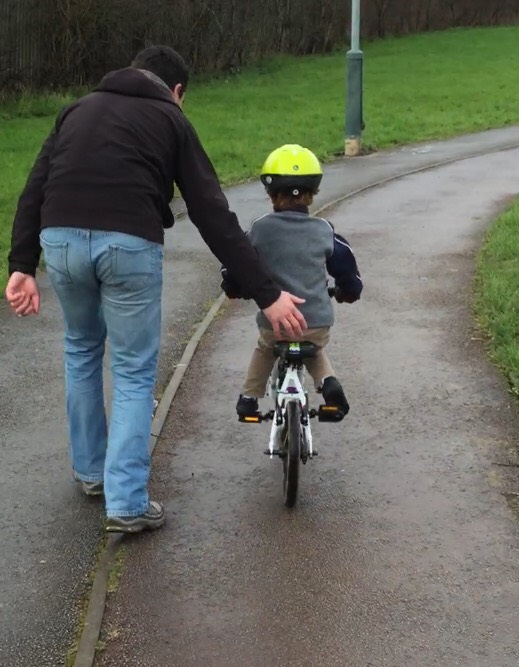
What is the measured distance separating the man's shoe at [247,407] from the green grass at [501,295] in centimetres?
202

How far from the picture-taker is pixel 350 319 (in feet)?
24.7

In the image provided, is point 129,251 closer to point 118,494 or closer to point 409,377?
point 118,494

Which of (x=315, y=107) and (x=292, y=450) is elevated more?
(x=292, y=450)

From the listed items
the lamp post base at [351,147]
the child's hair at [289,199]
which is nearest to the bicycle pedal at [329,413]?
the child's hair at [289,199]

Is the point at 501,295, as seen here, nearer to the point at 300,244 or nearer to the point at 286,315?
the point at 300,244

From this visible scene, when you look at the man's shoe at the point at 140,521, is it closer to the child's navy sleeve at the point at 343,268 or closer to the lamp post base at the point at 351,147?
the child's navy sleeve at the point at 343,268

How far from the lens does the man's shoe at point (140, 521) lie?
407 cm

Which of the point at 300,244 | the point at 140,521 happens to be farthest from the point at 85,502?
the point at 300,244

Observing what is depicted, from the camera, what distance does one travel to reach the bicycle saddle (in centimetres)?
427

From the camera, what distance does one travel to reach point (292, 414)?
14.0 ft

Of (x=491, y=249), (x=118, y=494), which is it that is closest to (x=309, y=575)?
(x=118, y=494)

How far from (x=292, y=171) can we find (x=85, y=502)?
1.84 m

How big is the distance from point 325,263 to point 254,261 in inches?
22.1

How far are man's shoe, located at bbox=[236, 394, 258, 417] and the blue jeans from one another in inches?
23.9
